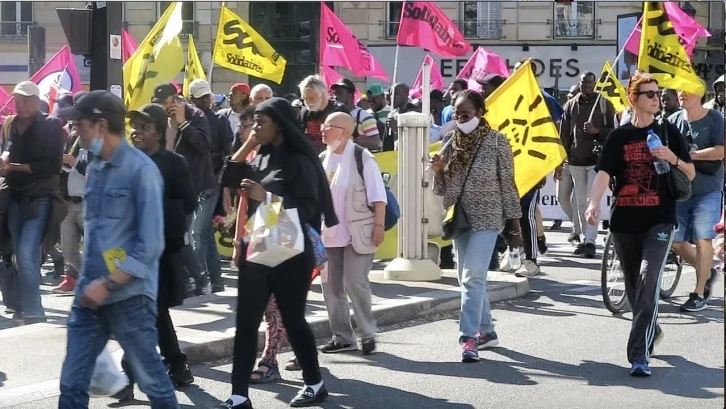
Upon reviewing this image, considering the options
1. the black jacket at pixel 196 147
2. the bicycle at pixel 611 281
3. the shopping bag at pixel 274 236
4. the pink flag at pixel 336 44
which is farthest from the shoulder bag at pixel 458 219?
the pink flag at pixel 336 44

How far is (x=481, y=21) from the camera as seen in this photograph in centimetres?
3800

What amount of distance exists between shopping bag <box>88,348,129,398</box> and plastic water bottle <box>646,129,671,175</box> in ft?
12.1

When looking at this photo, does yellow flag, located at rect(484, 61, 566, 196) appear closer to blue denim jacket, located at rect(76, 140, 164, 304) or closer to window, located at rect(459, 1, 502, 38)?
blue denim jacket, located at rect(76, 140, 164, 304)

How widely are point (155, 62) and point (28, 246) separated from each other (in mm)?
2526

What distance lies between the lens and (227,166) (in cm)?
712

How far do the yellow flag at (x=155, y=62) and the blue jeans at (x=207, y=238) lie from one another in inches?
43.9

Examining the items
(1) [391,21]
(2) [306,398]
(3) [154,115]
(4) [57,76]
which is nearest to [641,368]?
(2) [306,398]

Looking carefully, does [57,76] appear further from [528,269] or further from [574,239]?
[574,239]

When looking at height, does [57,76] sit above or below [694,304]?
above

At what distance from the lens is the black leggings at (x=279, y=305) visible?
6.80 metres

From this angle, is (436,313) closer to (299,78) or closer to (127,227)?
(127,227)

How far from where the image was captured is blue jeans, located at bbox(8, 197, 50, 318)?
1011cm

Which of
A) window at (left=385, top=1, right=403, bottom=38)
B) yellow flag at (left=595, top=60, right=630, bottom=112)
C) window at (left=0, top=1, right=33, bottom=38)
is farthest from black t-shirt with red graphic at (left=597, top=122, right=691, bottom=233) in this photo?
window at (left=385, top=1, right=403, bottom=38)

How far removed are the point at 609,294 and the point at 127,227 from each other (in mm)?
5637
